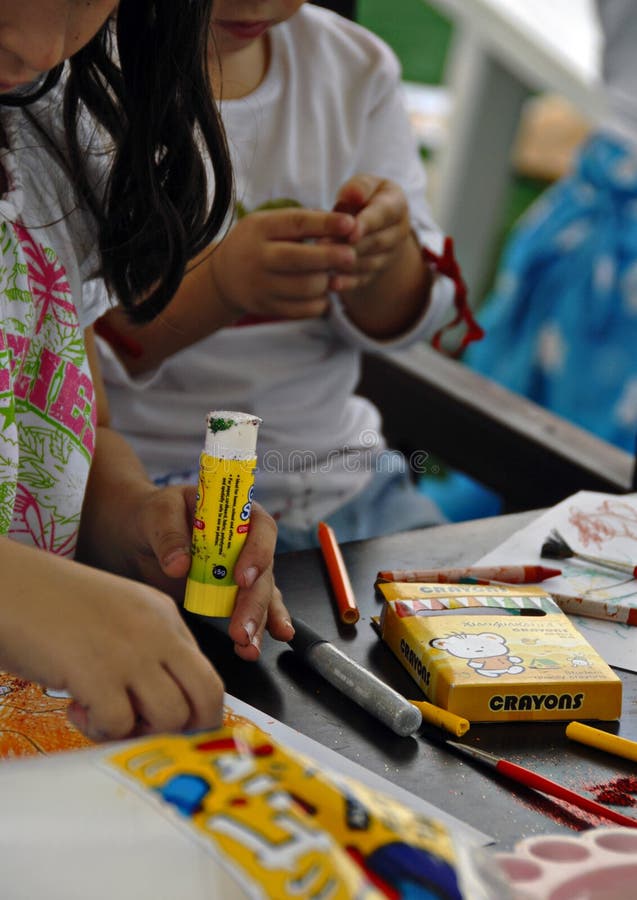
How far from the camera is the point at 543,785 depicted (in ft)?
1.57

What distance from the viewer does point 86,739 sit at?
1.55ft

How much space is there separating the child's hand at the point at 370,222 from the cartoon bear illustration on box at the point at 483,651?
1.20 feet

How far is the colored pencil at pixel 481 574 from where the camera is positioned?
2.14 feet

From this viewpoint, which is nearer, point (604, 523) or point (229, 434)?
point (229, 434)

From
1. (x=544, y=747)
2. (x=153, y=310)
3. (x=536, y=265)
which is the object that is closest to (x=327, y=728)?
(x=544, y=747)

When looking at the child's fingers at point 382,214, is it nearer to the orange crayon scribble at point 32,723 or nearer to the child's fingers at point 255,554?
the child's fingers at point 255,554

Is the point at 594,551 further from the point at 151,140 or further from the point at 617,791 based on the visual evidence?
the point at 151,140

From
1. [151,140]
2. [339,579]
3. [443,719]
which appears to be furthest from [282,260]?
[443,719]

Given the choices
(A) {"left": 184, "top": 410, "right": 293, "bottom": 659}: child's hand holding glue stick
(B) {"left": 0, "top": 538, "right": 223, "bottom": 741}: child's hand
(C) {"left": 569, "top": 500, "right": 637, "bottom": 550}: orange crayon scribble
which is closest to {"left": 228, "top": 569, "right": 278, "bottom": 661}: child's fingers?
(A) {"left": 184, "top": 410, "right": 293, "bottom": 659}: child's hand holding glue stick

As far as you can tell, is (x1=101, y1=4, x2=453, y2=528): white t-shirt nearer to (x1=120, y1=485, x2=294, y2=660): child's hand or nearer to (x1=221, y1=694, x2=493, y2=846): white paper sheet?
(x1=120, y1=485, x2=294, y2=660): child's hand

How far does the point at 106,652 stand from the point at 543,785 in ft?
0.64

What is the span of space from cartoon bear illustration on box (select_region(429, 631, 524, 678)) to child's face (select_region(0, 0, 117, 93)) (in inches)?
12.9

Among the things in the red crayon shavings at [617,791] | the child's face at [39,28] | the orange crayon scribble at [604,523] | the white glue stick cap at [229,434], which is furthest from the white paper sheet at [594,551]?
the child's face at [39,28]

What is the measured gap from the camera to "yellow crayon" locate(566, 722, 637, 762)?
513mm
